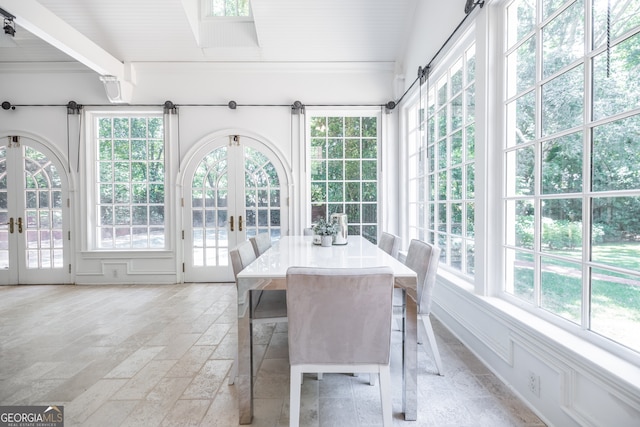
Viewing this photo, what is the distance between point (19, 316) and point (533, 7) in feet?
17.0

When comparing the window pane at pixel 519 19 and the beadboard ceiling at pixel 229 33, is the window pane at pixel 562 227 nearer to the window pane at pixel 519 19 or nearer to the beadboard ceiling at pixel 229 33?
the window pane at pixel 519 19

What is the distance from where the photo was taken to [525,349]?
5.33 ft

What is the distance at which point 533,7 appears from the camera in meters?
1.76

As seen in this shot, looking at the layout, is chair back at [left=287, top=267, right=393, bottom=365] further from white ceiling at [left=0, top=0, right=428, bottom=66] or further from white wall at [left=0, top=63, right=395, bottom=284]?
white ceiling at [left=0, top=0, right=428, bottom=66]

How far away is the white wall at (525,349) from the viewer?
3.83ft

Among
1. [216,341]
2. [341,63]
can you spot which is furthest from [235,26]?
[216,341]

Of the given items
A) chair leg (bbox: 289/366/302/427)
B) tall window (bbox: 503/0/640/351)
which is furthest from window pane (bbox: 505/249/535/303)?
chair leg (bbox: 289/366/302/427)

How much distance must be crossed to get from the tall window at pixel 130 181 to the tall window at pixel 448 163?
3691mm

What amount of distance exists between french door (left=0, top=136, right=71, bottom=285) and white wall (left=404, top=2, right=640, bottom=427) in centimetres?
526

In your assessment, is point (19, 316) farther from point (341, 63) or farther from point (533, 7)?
point (533, 7)

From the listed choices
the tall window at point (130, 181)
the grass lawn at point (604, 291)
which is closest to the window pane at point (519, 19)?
the grass lawn at point (604, 291)

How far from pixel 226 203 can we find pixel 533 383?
3950mm

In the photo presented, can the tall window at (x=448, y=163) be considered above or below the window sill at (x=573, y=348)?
above

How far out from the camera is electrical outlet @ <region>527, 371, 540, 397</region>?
1549 millimetres
